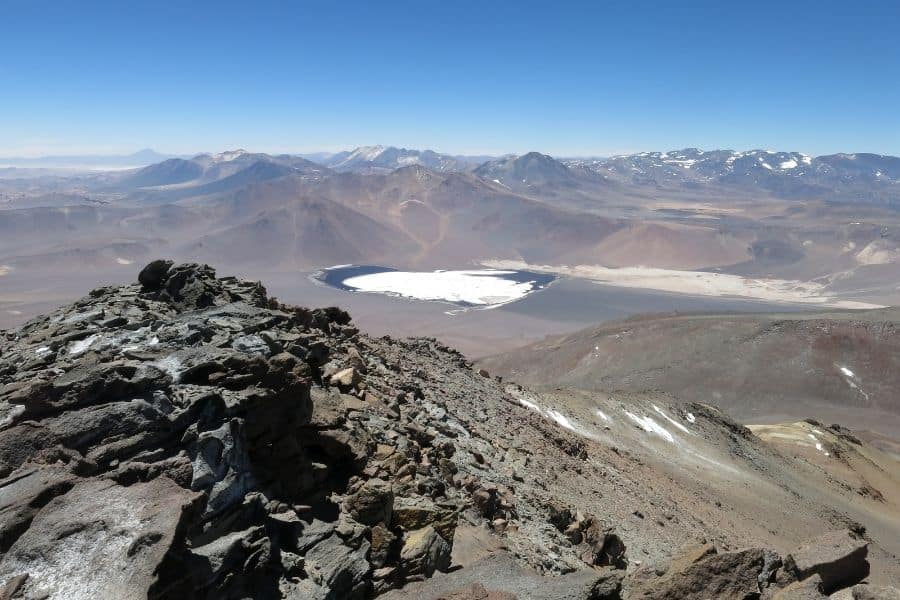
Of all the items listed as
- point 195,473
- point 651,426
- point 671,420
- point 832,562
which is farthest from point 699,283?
→ point 195,473

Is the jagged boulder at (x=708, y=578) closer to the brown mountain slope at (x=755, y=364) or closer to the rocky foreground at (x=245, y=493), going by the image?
the rocky foreground at (x=245, y=493)

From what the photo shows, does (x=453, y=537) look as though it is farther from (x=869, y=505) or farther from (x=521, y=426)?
(x=869, y=505)

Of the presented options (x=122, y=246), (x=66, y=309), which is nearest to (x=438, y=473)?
(x=66, y=309)

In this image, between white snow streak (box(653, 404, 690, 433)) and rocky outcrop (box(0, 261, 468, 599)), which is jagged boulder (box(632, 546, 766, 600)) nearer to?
rocky outcrop (box(0, 261, 468, 599))

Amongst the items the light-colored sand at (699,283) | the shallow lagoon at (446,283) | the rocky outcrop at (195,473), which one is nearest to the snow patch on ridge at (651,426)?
the rocky outcrop at (195,473)

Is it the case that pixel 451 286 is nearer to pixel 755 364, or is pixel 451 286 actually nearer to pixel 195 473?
pixel 755 364

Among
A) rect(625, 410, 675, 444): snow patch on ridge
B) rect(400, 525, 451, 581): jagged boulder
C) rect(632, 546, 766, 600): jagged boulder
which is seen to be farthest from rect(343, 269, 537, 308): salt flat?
rect(632, 546, 766, 600): jagged boulder
